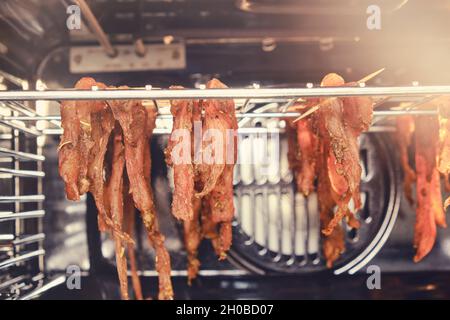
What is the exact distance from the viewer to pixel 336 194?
1.98 m

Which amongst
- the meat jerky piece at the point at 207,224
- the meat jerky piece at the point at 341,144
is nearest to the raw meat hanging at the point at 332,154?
the meat jerky piece at the point at 341,144

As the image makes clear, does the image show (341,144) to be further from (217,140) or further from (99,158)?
(99,158)

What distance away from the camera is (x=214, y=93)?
4.67 ft

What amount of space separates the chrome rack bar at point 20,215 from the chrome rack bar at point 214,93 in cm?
57

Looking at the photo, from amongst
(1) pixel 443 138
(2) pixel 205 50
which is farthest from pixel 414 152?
(2) pixel 205 50

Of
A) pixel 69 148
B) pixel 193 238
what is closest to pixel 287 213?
pixel 193 238

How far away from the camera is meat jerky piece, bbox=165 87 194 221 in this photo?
1663 mm

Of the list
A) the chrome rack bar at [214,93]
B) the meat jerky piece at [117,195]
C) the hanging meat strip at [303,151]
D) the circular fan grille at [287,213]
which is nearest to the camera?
the chrome rack bar at [214,93]

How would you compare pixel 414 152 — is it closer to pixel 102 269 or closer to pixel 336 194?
pixel 336 194

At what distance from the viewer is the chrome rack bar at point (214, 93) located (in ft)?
4.59

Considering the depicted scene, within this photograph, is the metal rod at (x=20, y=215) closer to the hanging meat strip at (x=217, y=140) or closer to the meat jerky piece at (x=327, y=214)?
the hanging meat strip at (x=217, y=140)

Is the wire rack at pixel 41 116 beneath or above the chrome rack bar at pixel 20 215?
above

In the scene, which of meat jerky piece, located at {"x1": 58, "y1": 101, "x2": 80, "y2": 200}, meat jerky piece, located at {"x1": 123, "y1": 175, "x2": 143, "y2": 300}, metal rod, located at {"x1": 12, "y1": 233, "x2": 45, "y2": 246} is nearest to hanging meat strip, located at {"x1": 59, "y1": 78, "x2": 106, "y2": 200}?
meat jerky piece, located at {"x1": 58, "y1": 101, "x2": 80, "y2": 200}
